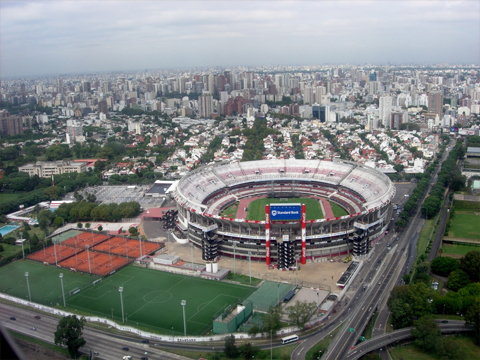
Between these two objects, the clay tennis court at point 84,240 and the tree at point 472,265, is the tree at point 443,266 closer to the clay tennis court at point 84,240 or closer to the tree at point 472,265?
the tree at point 472,265

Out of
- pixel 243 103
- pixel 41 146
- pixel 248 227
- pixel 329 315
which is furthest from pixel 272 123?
pixel 329 315

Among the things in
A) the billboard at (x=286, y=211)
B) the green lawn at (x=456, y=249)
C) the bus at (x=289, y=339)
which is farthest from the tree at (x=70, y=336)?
the green lawn at (x=456, y=249)

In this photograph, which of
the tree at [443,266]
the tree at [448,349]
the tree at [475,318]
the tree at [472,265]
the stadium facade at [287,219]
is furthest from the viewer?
the stadium facade at [287,219]

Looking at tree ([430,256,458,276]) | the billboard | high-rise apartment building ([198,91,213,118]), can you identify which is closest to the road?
tree ([430,256,458,276])

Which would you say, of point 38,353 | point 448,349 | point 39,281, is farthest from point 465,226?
point 39,281

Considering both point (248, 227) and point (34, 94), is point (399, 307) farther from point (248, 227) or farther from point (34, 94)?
point (34, 94)

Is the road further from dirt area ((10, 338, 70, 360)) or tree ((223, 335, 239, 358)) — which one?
dirt area ((10, 338, 70, 360))
